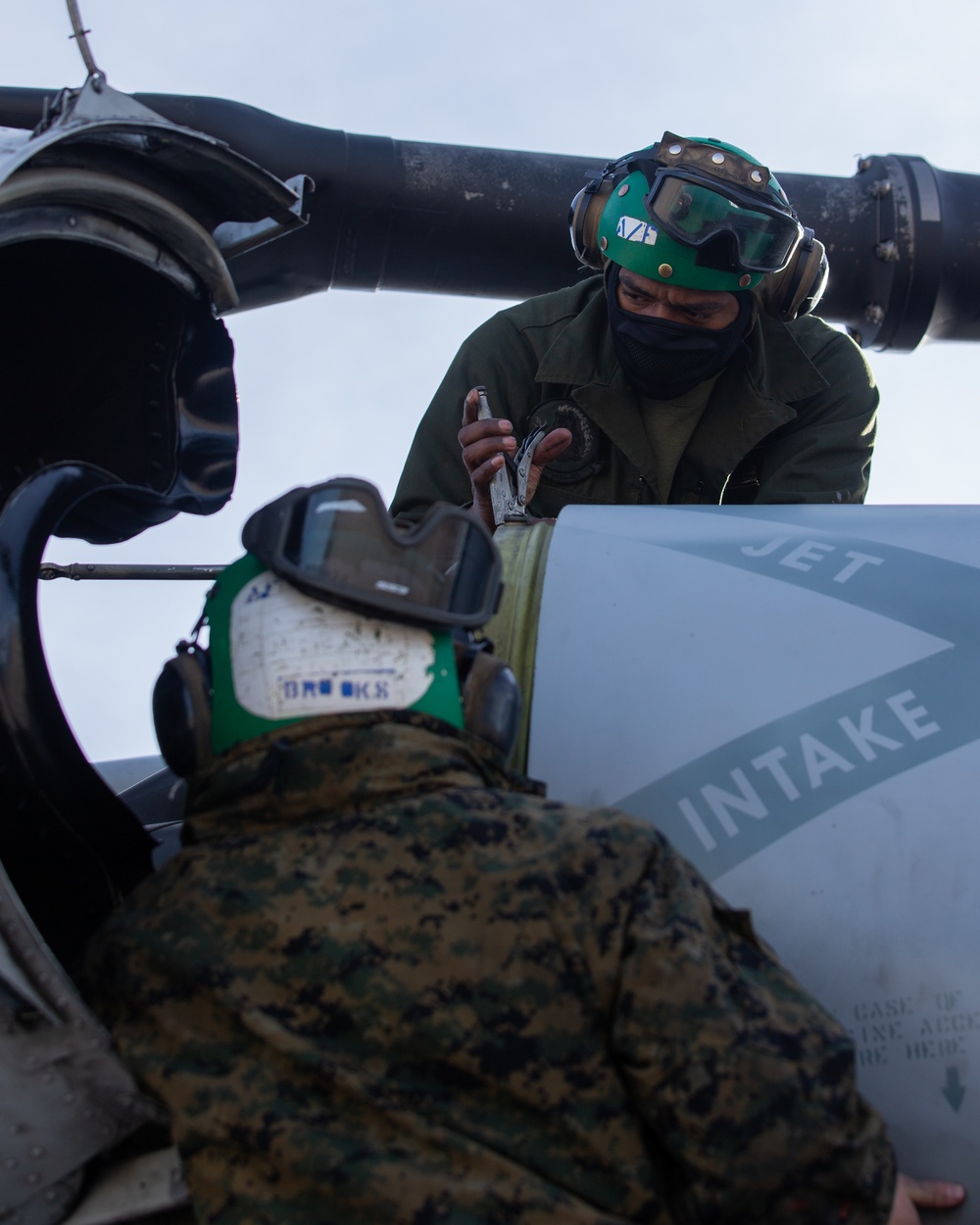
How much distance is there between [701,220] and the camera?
331 centimetres

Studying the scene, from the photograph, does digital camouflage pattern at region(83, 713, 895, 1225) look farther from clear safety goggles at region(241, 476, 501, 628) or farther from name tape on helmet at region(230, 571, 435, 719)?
clear safety goggles at region(241, 476, 501, 628)

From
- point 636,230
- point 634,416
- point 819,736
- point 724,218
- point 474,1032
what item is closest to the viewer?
point 474,1032

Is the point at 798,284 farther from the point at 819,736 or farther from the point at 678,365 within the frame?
the point at 819,736

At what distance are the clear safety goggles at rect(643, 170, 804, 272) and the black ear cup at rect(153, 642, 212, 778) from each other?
2047 millimetres

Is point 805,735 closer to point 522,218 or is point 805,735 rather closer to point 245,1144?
point 245,1144

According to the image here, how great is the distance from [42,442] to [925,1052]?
212cm

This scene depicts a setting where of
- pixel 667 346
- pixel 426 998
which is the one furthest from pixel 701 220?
pixel 426 998

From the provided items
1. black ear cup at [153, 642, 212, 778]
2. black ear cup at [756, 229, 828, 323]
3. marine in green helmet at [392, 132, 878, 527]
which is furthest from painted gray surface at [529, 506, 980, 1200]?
black ear cup at [756, 229, 828, 323]

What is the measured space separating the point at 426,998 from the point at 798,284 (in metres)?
2.55

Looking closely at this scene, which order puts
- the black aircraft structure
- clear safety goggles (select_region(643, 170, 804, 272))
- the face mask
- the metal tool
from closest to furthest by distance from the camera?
the black aircraft structure < the metal tool < clear safety goggles (select_region(643, 170, 804, 272)) < the face mask

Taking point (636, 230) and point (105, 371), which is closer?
point (105, 371)

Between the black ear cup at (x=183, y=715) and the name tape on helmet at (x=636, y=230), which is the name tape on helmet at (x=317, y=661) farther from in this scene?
the name tape on helmet at (x=636, y=230)

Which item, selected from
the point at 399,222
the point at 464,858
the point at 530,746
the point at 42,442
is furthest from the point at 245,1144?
the point at 399,222

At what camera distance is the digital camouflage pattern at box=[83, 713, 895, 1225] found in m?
1.48
